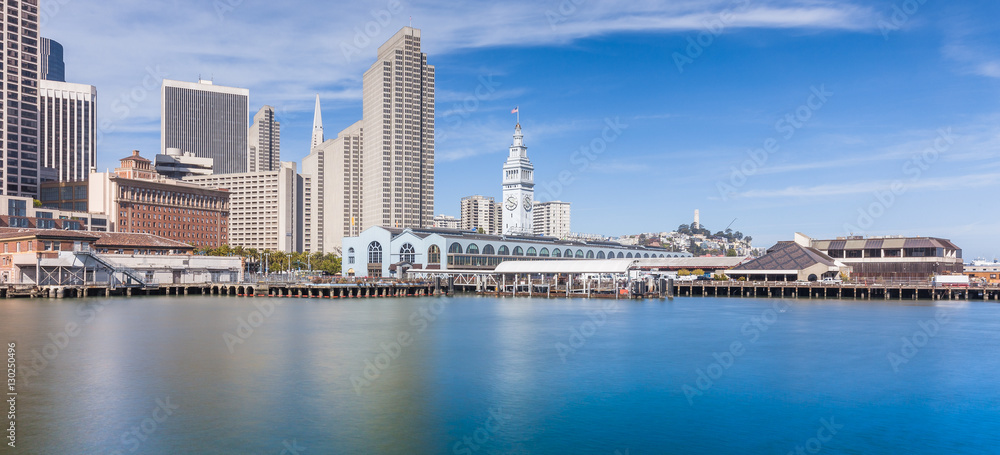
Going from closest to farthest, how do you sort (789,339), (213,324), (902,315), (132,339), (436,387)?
(436,387), (132,339), (789,339), (213,324), (902,315)

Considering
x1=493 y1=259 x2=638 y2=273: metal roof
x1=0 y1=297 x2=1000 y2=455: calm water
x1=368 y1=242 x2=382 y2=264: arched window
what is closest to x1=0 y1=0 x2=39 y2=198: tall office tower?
x1=368 y1=242 x2=382 y2=264: arched window

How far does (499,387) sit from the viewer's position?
3372cm

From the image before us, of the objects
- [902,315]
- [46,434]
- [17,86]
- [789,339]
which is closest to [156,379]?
[46,434]

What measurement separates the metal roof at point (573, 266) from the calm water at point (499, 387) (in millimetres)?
42505

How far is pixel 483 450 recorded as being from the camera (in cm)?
2436

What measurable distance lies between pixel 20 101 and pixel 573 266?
15164 centimetres

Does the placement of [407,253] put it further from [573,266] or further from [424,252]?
[573,266]

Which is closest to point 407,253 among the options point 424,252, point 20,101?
point 424,252

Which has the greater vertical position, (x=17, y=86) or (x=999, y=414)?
(x=17, y=86)

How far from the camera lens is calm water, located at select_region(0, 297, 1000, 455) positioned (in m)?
25.6

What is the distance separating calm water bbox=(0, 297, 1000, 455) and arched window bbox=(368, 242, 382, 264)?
234ft

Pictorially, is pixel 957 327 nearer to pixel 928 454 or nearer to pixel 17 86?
pixel 928 454

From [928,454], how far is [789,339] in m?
26.9

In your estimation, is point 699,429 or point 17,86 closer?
point 699,429
